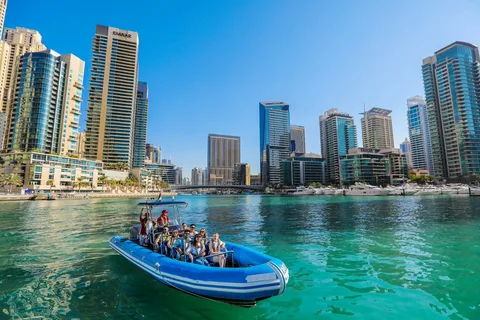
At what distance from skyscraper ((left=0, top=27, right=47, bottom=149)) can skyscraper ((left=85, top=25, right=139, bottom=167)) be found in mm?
33094

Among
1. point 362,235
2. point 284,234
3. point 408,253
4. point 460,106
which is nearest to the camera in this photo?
point 408,253

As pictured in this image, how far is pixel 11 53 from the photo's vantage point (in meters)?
145

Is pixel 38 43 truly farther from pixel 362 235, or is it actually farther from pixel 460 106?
pixel 460 106

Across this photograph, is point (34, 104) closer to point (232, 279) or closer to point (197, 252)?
point (197, 252)

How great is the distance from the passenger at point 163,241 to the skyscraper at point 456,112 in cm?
15820

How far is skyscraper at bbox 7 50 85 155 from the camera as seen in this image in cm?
10050

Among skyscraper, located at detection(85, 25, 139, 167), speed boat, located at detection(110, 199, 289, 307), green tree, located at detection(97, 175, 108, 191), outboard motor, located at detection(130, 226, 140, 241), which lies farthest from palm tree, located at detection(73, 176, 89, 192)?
speed boat, located at detection(110, 199, 289, 307)

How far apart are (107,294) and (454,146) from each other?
544ft

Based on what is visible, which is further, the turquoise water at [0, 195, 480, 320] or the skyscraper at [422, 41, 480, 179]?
the skyscraper at [422, 41, 480, 179]

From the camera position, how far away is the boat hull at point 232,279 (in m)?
6.61

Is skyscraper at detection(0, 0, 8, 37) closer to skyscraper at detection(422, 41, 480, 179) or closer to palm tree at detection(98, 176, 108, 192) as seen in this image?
palm tree at detection(98, 176, 108, 192)

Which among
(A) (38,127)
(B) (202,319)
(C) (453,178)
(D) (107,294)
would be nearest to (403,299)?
(B) (202,319)

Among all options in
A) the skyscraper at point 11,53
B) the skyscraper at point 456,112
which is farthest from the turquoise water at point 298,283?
the skyscraper at point 456,112

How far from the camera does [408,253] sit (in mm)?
13359
